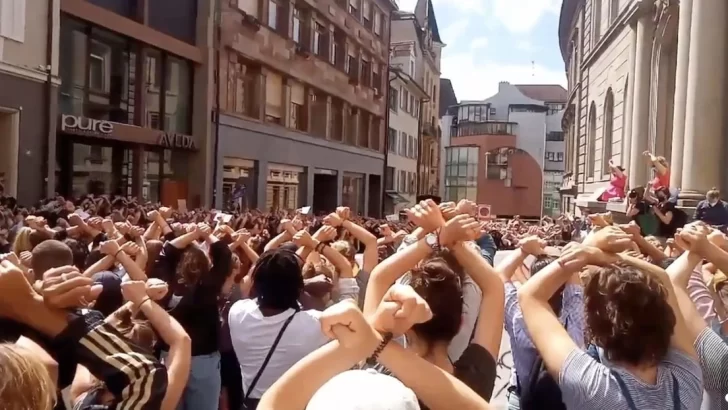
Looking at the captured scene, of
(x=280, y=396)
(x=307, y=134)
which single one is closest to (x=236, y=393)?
(x=280, y=396)

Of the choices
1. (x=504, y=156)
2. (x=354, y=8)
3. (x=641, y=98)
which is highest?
(x=354, y=8)

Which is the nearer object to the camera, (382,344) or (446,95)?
(382,344)

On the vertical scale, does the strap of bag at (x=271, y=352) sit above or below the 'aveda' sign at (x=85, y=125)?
below

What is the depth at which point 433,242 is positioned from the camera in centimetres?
316

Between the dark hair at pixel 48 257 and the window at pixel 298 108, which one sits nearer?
the dark hair at pixel 48 257

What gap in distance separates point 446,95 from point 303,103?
195 ft

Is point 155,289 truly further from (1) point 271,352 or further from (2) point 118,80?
(2) point 118,80

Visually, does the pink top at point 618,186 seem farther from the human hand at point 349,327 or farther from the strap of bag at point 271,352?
the human hand at point 349,327

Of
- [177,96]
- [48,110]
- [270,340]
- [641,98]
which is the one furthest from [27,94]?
[641,98]

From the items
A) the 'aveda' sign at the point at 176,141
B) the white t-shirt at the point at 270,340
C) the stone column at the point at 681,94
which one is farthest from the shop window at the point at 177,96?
the white t-shirt at the point at 270,340

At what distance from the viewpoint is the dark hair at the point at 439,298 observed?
2477mm

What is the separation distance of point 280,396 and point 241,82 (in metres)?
23.6

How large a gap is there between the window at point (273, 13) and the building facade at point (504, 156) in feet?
132

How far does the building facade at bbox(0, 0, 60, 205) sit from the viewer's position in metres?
14.9
